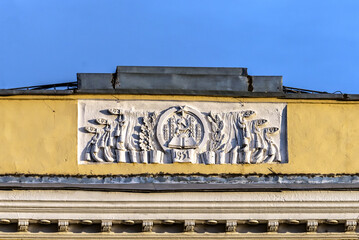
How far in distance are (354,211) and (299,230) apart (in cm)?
68

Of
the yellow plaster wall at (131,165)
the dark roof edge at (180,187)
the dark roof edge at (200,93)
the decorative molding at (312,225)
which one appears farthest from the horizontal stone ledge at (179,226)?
the dark roof edge at (200,93)

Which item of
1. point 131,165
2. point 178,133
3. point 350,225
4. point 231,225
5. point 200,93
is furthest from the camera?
point 200,93

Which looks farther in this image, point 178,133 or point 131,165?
point 178,133

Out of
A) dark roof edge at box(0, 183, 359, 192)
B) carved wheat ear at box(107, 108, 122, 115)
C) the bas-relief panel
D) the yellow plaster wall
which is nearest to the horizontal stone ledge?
dark roof edge at box(0, 183, 359, 192)

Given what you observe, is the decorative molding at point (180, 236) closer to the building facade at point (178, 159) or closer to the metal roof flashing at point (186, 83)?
the building facade at point (178, 159)

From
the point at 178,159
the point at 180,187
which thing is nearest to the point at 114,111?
the point at 178,159

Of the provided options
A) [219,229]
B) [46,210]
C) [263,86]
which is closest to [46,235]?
[46,210]

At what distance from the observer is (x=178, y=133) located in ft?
55.8

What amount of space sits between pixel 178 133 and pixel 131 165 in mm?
700

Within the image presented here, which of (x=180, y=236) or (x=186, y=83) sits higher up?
(x=186, y=83)

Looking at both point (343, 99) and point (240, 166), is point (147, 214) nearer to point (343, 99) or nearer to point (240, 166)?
point (240, 166)

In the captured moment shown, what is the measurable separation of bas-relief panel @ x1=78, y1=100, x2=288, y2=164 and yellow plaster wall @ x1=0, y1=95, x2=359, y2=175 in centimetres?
8

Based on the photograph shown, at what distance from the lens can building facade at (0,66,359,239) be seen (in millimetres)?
16234

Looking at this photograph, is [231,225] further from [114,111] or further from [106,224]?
[114,111]
